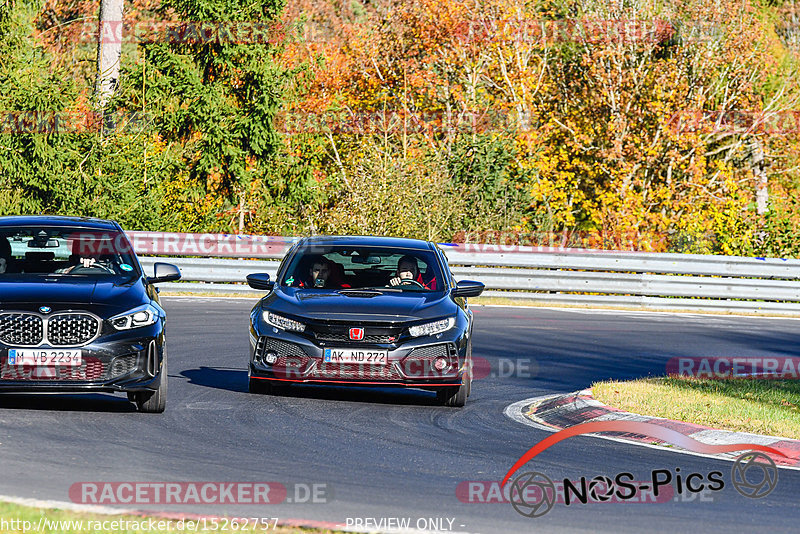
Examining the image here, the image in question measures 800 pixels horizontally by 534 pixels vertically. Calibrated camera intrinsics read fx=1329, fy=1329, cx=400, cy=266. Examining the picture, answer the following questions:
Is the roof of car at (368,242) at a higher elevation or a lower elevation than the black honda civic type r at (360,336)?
higher

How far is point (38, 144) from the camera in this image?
28.2m

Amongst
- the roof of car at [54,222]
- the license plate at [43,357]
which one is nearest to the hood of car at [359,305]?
the roof of car at [54,222]

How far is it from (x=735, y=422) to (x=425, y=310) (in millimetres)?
2950

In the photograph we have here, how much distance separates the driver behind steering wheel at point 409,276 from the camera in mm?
13211

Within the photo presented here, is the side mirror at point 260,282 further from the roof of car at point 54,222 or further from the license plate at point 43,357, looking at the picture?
the license plate at point 43,357

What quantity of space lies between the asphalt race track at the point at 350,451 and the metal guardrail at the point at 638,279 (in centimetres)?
980

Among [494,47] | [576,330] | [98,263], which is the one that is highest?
[494,47]

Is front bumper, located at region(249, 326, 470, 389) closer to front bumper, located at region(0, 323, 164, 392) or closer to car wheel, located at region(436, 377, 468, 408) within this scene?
car wheel, located at region(436, 377, 468, 408)

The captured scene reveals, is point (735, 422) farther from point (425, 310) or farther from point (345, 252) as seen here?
point (345, 252)

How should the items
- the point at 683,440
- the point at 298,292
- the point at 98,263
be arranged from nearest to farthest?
the point at 683,440 < the point at 98,263 < the point at 298,292

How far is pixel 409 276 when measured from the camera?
13273 mm

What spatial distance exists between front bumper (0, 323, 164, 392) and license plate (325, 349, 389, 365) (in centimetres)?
164

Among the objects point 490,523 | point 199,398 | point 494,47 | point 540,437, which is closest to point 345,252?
point 199,398

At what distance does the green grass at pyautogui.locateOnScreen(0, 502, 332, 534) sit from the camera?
6.61 m
